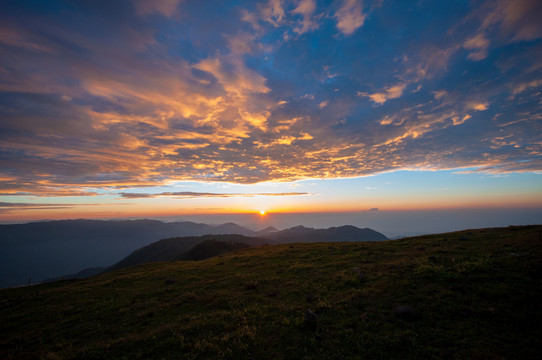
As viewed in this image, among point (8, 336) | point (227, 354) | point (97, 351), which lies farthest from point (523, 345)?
point (8, 336)

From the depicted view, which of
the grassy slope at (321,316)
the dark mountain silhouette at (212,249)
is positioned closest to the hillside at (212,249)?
the dark mountain silhouette at (212,249)

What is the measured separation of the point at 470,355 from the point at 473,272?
9.78 meters

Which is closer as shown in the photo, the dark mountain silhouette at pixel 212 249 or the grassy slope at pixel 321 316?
the grassy slope at pixel 321 316

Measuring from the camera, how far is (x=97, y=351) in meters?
12.4

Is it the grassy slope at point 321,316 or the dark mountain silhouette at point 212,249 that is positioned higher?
the grassy slope at point 321,316

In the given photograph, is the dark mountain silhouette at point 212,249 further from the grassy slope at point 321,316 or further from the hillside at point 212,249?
the grassy slope at point 321,316

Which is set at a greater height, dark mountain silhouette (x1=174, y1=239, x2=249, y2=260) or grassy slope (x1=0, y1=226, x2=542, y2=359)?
grassy slope (x1=0, y1=226, x2=542, y2=359)

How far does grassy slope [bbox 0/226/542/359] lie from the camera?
33.6ft

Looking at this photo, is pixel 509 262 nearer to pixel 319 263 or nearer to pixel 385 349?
pixel 385 349

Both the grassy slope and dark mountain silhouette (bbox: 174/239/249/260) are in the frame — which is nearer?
the grassy slope

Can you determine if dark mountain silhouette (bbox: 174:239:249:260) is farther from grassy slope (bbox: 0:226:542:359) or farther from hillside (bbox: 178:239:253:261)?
grassy slope (bbox: 0:226:542:359)

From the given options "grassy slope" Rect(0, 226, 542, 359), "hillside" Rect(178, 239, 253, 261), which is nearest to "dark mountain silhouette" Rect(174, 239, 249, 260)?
"hillside" Rect(178, 239, 253, 261)

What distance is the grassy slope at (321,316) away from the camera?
403 inches

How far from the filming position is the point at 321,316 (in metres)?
13.4
